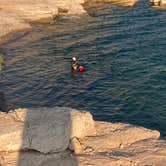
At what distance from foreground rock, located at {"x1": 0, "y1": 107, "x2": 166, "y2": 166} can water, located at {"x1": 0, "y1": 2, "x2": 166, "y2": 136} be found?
21.3 ft

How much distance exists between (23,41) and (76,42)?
5899 mm

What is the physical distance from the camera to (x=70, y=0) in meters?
58.2

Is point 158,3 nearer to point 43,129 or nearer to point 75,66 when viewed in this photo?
point 75,66

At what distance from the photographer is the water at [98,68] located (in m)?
29.5

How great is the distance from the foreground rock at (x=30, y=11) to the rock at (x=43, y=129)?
2794cm

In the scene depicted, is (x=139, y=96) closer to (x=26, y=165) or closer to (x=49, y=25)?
(x=26, y=165)

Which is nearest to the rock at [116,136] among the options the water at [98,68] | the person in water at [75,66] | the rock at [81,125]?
the rock at [81,125]

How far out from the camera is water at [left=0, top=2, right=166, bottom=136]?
96.9 ft

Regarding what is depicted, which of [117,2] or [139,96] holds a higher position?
[117,2]

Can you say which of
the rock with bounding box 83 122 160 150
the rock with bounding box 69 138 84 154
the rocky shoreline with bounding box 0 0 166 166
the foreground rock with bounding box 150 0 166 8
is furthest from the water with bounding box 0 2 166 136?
the rock with bounding box 69 138 84 154

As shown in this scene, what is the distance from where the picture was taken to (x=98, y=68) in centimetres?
3622

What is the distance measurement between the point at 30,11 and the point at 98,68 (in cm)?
2061

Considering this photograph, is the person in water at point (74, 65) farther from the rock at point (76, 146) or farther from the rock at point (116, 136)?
the rock at point (76, 146)

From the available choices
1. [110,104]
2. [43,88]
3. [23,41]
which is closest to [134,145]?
[110,104]
